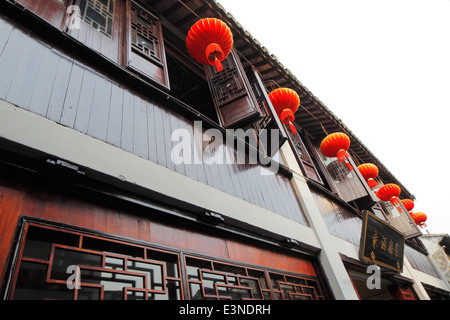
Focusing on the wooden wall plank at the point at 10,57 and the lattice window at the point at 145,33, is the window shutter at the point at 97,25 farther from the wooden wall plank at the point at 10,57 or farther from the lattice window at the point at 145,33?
the wooden wall plank at the point at 10,57

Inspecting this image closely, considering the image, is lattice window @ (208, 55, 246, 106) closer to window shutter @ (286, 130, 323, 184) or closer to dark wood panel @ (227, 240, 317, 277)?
window shutter @ (286, 130, 323, 184)

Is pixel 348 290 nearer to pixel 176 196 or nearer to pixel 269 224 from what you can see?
pixel 269 224

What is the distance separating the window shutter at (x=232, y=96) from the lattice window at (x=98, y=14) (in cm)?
214

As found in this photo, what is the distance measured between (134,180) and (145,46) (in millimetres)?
3048

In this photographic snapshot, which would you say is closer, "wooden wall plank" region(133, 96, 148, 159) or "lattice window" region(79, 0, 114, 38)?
"wooden wall plank" region(133, 96, 148, 159)

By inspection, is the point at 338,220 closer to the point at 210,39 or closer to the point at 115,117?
the point at 210,39

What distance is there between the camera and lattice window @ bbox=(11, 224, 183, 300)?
1.87 m

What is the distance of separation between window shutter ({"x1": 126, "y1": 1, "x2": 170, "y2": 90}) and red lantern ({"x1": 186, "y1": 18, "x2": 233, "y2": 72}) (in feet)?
2.06

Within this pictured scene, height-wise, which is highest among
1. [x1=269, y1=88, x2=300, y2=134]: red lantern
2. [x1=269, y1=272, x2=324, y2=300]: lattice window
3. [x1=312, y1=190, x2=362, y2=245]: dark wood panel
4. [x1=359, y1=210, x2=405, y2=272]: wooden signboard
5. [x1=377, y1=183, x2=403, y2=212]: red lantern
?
[x1=269, y1=88, x2=300, y2=134]: red lantern

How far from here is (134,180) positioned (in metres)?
2.61

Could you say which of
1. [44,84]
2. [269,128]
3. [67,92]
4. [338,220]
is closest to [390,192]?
[338,220]

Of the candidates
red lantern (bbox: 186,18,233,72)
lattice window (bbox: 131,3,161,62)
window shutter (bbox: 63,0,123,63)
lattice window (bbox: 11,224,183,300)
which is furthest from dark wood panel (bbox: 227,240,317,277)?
lattice window (bbox: 131,3,161,62)

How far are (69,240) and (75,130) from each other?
1.01 meters

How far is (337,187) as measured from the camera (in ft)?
28.0
